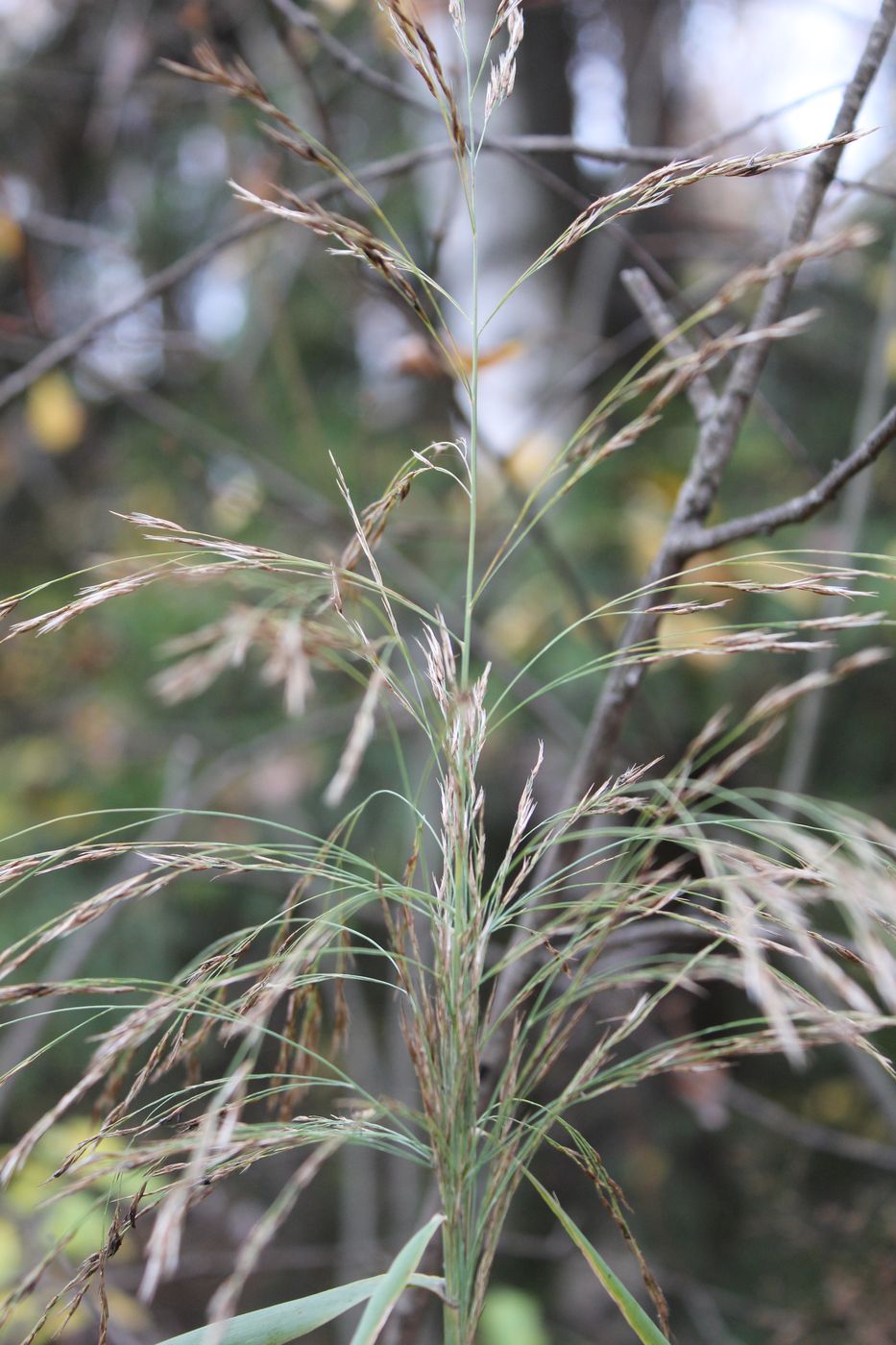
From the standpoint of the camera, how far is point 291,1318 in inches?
17.5

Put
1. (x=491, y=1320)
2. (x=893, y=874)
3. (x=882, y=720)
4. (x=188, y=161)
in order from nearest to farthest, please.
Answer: (x=893, y=874) → (x=491, y=1320) → (x=882, y=720) → (x=188, y=161)

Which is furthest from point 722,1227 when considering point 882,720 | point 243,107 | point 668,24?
point 668,24

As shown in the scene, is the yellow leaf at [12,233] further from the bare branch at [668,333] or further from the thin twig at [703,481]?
the thin twig at [703,481]

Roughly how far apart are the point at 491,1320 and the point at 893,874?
3.52 ft

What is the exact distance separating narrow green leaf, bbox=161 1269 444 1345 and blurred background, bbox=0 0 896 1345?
23.5 inches

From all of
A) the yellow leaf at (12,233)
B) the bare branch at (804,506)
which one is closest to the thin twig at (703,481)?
the bare branch at (804,506)

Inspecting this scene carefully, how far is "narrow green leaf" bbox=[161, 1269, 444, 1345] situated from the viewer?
1.44 feet

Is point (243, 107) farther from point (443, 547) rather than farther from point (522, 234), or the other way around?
point (443, 547)

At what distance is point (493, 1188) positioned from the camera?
0.45 metres

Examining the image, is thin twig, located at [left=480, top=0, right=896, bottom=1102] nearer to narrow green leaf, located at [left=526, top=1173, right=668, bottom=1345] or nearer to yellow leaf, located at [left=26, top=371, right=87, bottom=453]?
narrow green leaf, located at [left=526, top=1173, right=668, bottom=1345]

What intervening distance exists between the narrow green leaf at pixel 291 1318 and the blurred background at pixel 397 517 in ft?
1.96

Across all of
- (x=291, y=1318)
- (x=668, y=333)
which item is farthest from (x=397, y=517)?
(x=291, y=1318)

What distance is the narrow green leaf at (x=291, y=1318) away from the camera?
439 millimetres

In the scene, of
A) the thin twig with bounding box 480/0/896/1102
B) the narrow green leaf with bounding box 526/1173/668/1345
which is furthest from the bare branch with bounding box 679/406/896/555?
the narrow green leaf with bounding box 526/1173/668/1345
